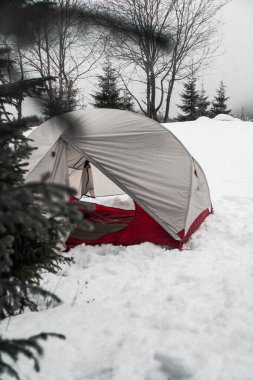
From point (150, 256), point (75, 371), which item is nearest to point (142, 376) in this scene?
point (75, 371)

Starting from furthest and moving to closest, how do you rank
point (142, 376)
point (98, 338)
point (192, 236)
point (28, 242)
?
point (192, 236)
point (98, 338)
point (28, 242)
point (142, 376)

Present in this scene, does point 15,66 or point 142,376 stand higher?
point 15,66

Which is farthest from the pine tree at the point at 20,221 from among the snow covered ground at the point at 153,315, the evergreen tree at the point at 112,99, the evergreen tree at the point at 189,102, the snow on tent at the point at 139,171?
the evergreen tree at the point at 189,102

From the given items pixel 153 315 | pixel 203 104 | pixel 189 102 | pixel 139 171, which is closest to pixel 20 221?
pixel 153 315

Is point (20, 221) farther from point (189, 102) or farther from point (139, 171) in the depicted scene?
Result: point (189, 102)

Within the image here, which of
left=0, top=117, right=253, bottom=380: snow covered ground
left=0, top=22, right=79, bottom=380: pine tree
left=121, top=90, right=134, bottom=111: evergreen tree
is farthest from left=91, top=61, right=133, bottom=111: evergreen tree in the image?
left=0, top=22, right=79, bottom=380: pine tree

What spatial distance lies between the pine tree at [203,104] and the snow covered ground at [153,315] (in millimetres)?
24553

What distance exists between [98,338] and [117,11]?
6.42 feet

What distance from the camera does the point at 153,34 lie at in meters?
0.81

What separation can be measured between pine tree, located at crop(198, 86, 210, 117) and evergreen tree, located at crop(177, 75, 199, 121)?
0.62 m

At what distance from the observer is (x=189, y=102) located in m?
26.9

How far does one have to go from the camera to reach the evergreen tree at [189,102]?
26.5 metres

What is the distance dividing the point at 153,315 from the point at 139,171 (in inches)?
86.5

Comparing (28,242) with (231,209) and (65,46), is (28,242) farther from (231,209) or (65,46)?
(231,209)
